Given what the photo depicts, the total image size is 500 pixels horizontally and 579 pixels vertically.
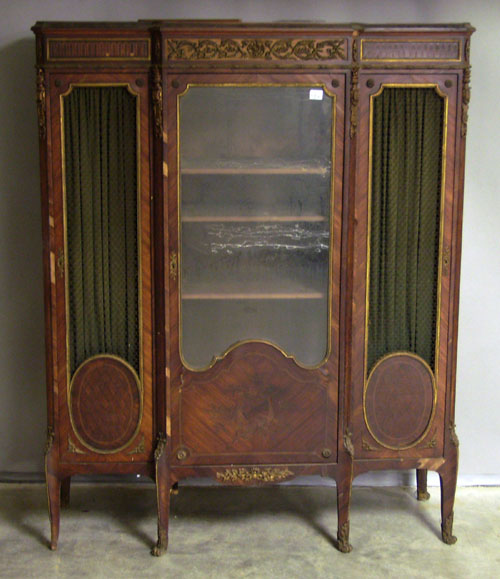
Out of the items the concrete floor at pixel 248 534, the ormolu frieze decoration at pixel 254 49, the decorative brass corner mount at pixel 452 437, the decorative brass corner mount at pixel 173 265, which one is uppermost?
the ormolu frieze decoration at pixel 254 49

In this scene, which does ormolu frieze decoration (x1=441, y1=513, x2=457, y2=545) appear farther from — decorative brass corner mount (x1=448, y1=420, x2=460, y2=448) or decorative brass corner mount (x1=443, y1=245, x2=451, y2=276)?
decorative brass corner mount (x1=443, y1=245, x2=451, y2=276)

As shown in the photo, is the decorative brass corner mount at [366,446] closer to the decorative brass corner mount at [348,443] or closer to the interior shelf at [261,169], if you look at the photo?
the decorative brass corner mount at [348,443]

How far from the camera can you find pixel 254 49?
243 cm

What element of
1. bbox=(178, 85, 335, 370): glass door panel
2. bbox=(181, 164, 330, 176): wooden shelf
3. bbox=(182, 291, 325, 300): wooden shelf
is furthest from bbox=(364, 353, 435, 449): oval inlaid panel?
bbox=(181, 164, 330, 176): wooden shelf

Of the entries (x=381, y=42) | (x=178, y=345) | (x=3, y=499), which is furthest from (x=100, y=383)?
(x=381, y=42)

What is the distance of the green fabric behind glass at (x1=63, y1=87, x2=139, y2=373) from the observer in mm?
2496

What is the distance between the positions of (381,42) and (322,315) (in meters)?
0.94

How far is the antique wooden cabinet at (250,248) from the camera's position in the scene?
245 centimetres

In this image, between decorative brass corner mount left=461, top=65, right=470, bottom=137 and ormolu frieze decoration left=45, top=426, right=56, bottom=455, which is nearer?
decorative brass corner mount left=461, top=65, right=470, bottom=137

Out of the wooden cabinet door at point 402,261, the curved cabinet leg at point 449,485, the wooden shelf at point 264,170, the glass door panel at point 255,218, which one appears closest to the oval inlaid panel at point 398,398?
the wooden cabinet door at point 402,261

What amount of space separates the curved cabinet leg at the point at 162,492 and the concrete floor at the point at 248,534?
45 millimetres

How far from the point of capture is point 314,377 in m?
2.61

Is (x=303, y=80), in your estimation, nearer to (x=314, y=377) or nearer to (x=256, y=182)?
(x=256, y=182)

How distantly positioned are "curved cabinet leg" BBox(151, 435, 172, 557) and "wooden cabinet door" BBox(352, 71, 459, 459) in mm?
686
